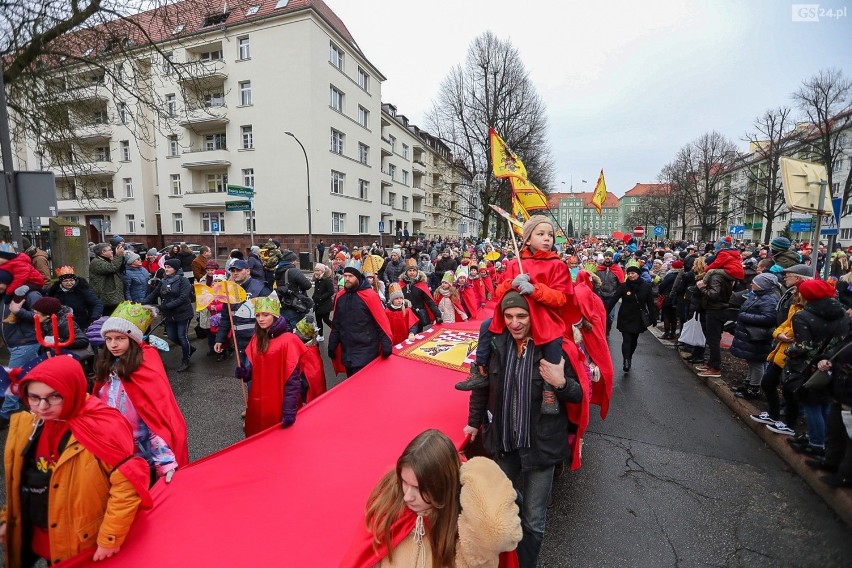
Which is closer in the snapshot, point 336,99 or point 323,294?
point 323,294

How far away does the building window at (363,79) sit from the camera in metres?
32.5

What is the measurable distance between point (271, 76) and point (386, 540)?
103 feet

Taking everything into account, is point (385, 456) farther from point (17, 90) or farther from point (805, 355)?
point (17, 90)

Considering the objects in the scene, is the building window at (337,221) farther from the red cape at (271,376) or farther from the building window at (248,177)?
the red cape at (271,376)

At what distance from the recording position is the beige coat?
4.84 ft

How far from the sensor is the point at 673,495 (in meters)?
3.61

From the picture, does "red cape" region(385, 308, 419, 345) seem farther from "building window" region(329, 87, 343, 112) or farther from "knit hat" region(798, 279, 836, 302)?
"building window" region(329, 87, 343, 112)

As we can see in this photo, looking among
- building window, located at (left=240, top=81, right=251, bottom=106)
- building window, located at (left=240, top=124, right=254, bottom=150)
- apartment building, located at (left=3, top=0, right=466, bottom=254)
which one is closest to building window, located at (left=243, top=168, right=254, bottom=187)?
apartment building, located at (left=3, top=0, right=466, bottom=254)

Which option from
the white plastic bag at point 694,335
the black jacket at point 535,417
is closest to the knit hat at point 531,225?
the black jacket at point 535,417

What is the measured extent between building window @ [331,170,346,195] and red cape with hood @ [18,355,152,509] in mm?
28766

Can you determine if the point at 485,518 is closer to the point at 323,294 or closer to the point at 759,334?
the point at 759,334

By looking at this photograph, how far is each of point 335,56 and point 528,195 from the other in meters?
28.4

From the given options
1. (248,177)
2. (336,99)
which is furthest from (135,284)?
(336,99)

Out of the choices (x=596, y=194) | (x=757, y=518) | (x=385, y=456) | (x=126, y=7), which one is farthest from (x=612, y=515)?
(x=596, y=194)
